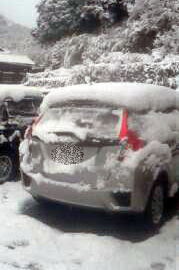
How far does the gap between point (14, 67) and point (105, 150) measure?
29.8 meters

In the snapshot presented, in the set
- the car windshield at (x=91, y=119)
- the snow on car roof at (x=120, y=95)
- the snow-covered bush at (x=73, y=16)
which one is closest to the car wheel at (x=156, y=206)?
the car windshield at (x=91, y=119)

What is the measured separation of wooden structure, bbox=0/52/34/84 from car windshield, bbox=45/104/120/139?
2703 cm

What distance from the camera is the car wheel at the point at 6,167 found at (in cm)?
764

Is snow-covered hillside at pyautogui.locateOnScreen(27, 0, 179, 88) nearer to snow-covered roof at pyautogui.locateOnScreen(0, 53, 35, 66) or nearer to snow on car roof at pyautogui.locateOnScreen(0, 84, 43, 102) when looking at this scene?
snow-covered roof at pyautogui.locateOnScreen(0, 53, 35, 66)

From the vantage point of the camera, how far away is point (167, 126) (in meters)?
5.89

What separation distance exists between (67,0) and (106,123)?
33063mm

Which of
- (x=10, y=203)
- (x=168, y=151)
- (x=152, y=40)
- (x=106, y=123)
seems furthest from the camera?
(x=152, y=40)

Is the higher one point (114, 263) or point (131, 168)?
point (131, 168)

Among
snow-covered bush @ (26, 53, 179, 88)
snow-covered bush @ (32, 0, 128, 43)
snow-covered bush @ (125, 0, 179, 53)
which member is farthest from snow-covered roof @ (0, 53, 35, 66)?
snow-covered bush @ (125, 0, 179, 53)

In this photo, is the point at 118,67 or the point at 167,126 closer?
the point at 167,126

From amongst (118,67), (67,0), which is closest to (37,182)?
(118,67)

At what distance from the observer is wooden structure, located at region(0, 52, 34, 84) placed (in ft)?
106

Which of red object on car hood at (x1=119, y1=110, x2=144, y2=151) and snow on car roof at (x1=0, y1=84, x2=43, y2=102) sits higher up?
snow on car roof at (x1=0, y1=84, x2=43, y2=102)

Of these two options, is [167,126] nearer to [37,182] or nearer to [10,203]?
[37,182]
